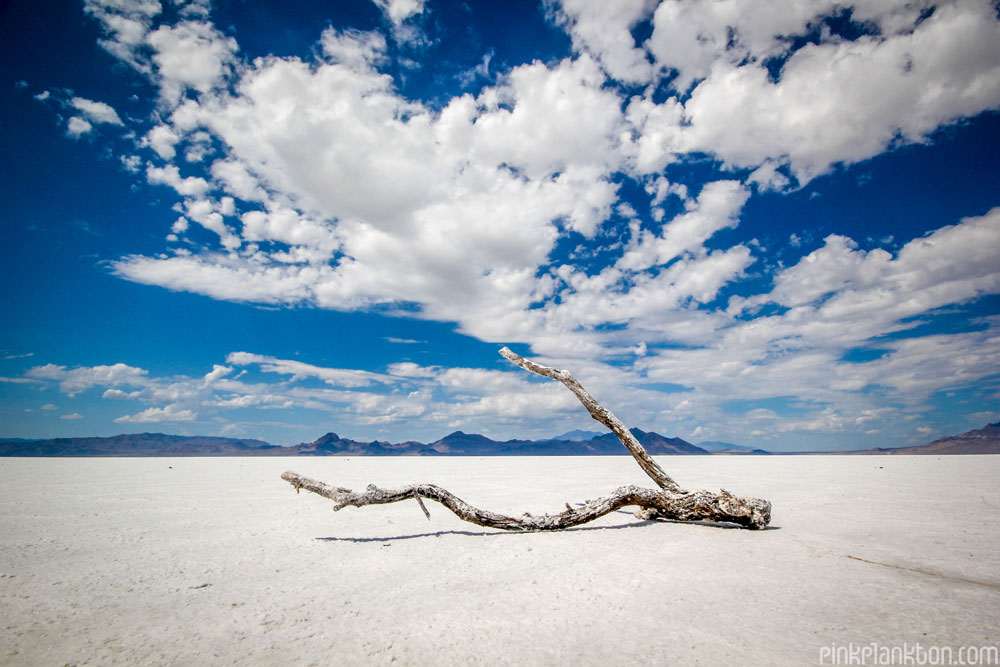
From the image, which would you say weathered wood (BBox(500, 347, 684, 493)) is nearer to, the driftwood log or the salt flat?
the driftwood log

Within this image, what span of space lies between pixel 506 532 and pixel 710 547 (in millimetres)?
2850

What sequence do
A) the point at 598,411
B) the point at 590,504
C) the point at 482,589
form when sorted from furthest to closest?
the point at 598,411 < the point at 590,504 < the point at 482,589

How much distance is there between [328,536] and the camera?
6320 millimetres

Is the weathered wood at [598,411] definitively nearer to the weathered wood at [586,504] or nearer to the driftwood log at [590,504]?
the driftwood log at [590,504]

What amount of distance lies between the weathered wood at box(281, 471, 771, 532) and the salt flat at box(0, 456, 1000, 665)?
9.0 inches

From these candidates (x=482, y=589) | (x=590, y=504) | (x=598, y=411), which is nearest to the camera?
(x=482, y=589)

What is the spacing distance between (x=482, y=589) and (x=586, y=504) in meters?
2.55

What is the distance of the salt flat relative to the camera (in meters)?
2.86

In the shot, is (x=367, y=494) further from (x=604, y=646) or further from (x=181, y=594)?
(x=604, y=646)

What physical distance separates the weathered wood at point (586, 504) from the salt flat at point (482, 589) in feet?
0.75

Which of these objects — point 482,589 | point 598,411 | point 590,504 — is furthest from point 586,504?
point 482,589

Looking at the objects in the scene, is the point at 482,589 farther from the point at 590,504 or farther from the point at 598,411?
the point at 598,411

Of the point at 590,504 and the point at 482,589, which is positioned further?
the point at 590,504

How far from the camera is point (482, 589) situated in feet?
13.0
